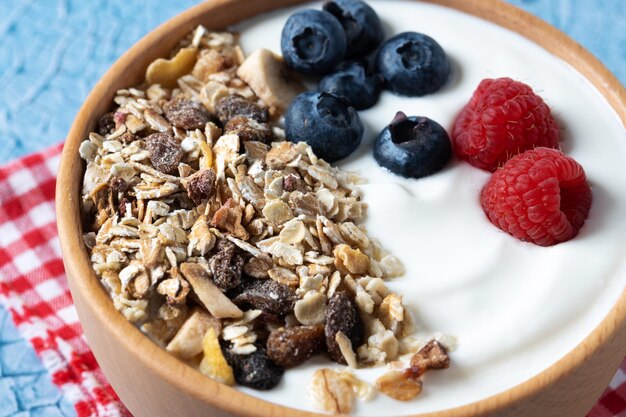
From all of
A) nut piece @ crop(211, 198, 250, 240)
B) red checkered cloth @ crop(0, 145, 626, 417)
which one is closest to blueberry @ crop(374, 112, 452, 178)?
nut piece @ crop(211, 198, 250, 240)

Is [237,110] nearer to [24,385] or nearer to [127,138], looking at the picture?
[127,138]

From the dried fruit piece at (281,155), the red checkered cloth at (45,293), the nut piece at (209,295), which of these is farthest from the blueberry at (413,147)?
the red checkered cloth at (45,293)

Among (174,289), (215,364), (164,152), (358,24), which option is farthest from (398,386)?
(358,24)

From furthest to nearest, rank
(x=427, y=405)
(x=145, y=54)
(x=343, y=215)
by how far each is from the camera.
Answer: (x=145, y=54), (x=343, y=215), (x=427, y=405)

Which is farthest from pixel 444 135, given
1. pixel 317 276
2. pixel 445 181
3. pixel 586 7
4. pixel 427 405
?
pixel 586 7

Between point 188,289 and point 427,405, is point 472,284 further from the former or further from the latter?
point 188,289

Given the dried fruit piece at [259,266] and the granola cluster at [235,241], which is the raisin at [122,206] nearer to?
the granola cluster at [235,241]
